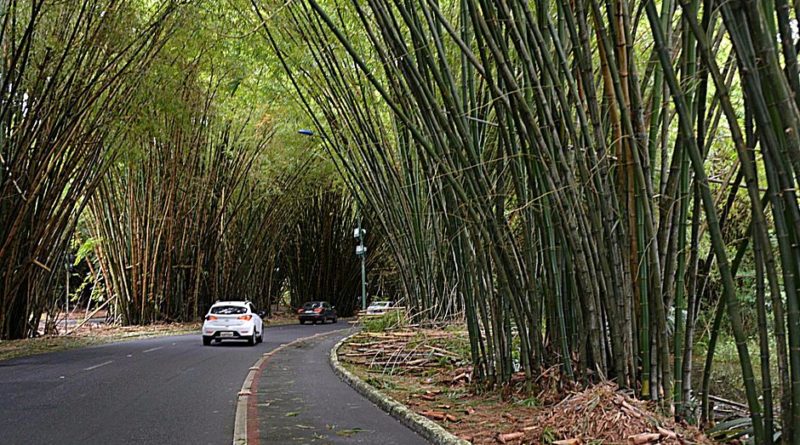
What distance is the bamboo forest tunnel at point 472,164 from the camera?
384 cm

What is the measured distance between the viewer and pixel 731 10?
329 cm

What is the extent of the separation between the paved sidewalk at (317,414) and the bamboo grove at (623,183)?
3.68 feet

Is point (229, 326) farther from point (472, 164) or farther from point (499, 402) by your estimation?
point (472, 164)

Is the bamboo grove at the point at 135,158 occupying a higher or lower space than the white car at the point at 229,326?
higher

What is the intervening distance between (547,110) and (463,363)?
4113 millimetres

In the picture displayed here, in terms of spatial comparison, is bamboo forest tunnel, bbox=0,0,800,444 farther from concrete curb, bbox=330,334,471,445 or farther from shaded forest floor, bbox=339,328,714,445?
concrete curb, bbox=330,334,471,445

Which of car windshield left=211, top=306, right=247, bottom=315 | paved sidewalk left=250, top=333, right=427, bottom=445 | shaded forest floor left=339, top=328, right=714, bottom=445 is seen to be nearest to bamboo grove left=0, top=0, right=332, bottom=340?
car windshield left=211, top=306, right=247, bottom=315

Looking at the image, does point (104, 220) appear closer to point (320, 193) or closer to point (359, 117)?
point (320, 193)

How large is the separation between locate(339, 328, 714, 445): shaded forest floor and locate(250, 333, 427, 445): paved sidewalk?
0.98 ft

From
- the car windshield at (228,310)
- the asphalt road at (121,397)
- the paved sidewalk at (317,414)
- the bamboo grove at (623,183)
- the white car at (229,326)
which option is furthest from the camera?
the car windshield at (228,310)

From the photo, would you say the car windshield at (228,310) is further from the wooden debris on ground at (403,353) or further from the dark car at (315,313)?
the dark car at (315,313)

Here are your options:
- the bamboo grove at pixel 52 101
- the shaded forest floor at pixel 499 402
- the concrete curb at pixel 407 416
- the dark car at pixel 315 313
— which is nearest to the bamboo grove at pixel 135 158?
the bamboo grove at pixel 52 101

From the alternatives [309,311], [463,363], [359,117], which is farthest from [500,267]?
[309,311]

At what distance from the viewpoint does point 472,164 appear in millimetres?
5934
